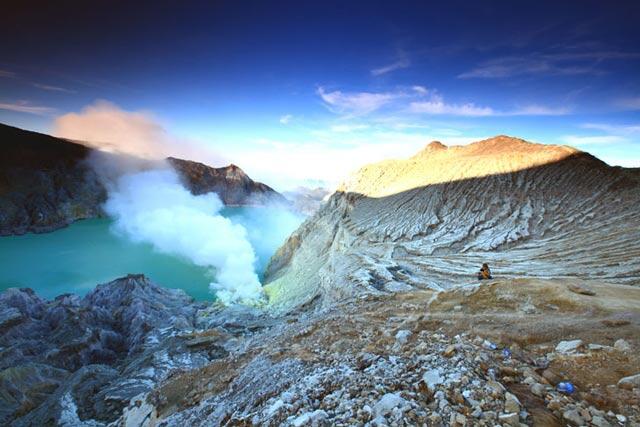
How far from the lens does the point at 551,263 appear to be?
17.0 meters

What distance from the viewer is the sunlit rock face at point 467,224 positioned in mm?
17250

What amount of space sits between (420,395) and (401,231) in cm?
2643

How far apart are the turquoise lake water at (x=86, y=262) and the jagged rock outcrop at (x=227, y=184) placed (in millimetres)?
36640

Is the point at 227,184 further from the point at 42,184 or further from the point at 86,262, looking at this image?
the point at 86,262

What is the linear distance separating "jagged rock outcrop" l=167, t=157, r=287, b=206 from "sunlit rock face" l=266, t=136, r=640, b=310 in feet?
249

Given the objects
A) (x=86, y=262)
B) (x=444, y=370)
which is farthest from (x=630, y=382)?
(x=86, y=262)

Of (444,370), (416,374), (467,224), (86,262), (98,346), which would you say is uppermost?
(467,224)

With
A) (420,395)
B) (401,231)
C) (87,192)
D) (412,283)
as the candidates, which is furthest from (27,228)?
(420,395)

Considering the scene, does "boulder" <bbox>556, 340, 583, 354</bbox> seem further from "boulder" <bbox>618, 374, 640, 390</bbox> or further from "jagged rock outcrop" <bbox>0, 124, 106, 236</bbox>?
"jagged rock outcrop" <bbox>0, 124, 106, 236</bbox>

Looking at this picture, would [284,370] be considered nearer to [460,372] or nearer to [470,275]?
[460,372]

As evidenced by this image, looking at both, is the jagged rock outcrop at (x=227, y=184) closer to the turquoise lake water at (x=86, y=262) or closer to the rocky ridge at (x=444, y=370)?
the turquoise lake water at (x=86, y=262)

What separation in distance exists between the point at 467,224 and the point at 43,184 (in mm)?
83493

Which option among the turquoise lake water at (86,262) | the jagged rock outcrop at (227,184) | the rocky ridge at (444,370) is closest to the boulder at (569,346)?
the rocky ridge at (444,370)

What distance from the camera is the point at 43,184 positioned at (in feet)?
220
